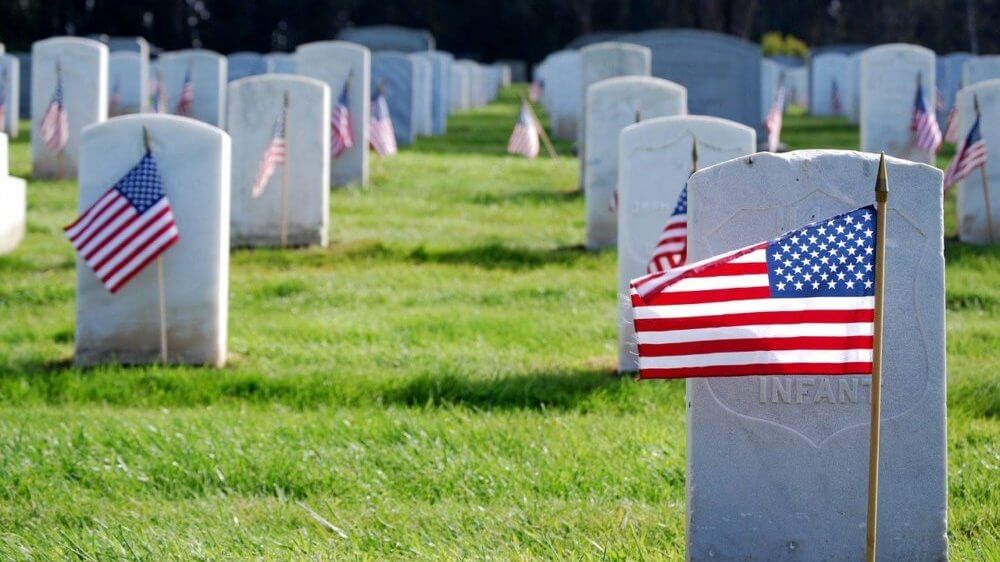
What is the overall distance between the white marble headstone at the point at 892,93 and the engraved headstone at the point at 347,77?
17.7ft

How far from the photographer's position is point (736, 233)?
4637 millimetres

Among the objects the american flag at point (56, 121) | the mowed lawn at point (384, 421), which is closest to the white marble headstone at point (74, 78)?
the american flag at point (56, 121)

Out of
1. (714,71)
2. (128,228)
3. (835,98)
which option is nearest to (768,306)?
(128,228)

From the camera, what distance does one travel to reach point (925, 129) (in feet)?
50.4

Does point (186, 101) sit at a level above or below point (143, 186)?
below

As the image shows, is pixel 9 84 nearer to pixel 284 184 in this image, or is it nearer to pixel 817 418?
pixel 284 184

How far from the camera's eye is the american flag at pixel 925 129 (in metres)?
15.3

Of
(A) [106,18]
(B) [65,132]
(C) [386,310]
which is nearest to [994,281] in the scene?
(C) [386,310]

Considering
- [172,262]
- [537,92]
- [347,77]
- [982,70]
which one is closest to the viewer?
[172,262]

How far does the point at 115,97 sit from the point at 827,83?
15688 mm

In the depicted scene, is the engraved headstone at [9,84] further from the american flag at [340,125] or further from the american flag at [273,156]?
the american flag at [273,156]

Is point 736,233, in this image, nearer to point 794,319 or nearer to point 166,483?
point 794,319

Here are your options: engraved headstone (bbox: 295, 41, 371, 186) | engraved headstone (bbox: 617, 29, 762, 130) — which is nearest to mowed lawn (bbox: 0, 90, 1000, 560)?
engraved headstone (bbox: 295, 41, 371, 186)

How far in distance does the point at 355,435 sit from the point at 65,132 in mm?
10614
